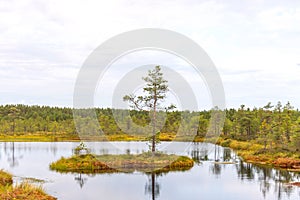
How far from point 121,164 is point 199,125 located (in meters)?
59.5

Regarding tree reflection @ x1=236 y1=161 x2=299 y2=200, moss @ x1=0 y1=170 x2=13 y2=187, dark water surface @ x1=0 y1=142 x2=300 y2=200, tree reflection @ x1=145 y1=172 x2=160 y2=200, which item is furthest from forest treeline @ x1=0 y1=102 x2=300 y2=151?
moss @ x1=0 y1=170 x2=13 y2=187

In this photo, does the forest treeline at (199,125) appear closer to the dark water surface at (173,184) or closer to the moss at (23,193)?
the dark water surface at (173,184)

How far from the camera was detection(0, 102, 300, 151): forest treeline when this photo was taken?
6606 cm

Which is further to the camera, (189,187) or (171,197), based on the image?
(189,187)

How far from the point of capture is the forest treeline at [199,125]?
217 ft

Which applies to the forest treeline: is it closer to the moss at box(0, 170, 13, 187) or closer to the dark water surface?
the dark water surface

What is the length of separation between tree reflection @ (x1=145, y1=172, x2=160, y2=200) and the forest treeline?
22.7m

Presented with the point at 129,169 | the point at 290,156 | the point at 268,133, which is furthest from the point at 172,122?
the point at 129,169

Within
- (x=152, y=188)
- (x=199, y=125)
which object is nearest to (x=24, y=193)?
(x=152, y=188)

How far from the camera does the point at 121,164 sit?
46062 millimetres

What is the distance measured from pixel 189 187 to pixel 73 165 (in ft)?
53.8

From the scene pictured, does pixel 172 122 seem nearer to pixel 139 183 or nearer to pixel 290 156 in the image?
pixel 290 156

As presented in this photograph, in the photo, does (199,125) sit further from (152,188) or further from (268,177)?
(152,188)

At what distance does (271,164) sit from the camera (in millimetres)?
51656
